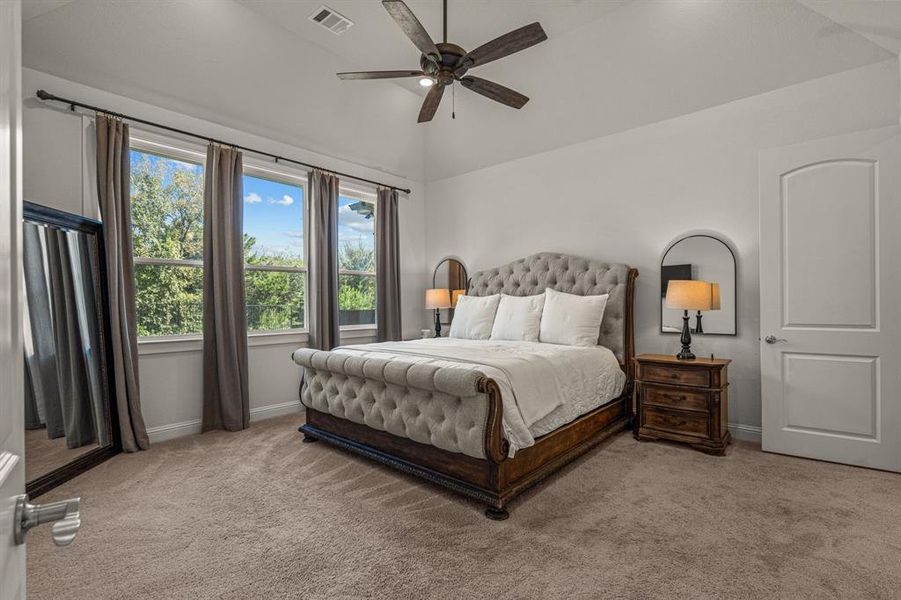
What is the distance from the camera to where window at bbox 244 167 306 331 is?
458cm

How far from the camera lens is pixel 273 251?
188 inches

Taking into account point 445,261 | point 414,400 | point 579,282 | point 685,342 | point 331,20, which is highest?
point 331,20

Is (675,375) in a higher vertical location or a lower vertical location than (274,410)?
higher

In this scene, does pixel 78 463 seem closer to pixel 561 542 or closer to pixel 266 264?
pixel 266 264

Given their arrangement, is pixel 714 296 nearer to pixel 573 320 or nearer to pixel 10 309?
pixel 573 320

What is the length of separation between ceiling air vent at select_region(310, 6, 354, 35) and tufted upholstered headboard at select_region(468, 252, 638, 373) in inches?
111

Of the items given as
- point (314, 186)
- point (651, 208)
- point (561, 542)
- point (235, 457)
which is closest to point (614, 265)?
point (651, 208)

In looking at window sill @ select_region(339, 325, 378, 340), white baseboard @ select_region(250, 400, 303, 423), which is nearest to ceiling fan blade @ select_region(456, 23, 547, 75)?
window sill @ select_region(339, 325, 378, 340)

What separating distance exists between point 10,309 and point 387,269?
498cm

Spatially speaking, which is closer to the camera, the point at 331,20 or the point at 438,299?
the point at 331,20

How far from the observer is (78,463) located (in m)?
3.04

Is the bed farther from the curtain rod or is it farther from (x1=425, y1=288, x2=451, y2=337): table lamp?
the curtain rod

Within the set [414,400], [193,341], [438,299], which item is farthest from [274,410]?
[414,400]

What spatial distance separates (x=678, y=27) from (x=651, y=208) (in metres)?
1.48
